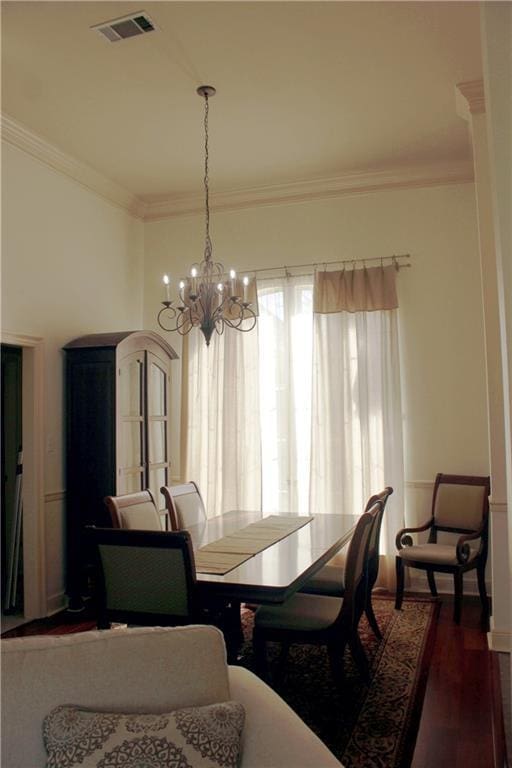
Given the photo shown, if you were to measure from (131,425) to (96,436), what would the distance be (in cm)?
29

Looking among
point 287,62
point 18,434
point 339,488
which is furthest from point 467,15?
point 18,434

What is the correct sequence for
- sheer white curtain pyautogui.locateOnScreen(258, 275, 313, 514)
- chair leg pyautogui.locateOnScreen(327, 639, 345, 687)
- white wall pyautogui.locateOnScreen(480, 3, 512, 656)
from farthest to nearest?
→ sheer white curtain pyautogui.locateOnScreen(258, 275, 313, 514), chair leg pyautogui.locateOnScreen(327, 639, 345, 687), white wall pyautogui.locateOnScreen(480, 3, 512, 656)

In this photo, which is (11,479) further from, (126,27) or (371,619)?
(126,27)

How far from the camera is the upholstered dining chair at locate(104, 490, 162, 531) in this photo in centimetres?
295

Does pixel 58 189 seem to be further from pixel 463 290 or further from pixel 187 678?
pixel 187 678

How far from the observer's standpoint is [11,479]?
436 centimetres

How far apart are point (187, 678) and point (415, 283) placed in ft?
12.9

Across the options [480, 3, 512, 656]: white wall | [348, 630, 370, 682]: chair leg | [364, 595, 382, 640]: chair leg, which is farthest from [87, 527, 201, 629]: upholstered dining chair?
[364, 595, 382, 640]: chair leg

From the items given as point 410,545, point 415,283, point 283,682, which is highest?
point 415,283

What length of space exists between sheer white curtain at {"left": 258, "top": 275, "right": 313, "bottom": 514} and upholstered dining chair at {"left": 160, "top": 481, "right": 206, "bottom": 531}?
44.3 inches

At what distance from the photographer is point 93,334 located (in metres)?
4.59

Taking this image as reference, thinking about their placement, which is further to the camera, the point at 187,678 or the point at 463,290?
the point at 463,290

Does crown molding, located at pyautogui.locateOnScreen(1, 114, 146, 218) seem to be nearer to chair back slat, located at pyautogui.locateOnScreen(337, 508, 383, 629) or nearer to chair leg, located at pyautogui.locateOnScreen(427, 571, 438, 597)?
chair back slat, located at pyautogui.locateOnScreen(337, 508, 383, 629)

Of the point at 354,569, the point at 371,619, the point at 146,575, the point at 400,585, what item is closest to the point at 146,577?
the point at 146,575
